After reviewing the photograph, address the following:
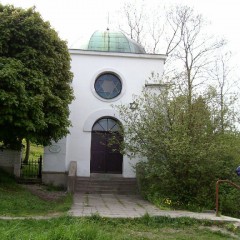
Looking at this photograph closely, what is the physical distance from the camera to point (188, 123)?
13.8 meters

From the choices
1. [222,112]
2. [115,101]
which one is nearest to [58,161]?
[115,101]

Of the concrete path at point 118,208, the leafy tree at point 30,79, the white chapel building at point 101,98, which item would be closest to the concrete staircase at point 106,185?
the white chapel building at point 101,98

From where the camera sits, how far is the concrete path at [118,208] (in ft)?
35.5

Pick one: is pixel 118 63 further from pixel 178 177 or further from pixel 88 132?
pixel 178 177

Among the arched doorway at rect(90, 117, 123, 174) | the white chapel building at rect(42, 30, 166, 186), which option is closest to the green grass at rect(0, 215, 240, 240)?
the white chapel building at rect(42, 30, 166, 186)

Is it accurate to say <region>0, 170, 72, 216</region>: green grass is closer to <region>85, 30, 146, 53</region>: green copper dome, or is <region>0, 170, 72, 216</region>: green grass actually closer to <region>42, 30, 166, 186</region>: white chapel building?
<region>42, 30, 166, 186</region>: white chapel building

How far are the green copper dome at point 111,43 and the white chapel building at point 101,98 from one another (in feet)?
2.19

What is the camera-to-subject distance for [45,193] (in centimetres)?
1559

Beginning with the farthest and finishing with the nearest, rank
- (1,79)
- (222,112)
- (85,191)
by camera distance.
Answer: (85,191), (222,112), (1,79)

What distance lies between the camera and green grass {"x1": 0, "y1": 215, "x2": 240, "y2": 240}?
22.9 ft

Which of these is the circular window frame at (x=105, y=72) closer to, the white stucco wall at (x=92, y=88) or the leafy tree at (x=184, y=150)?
the white stucco wall at (x=92, y=88)

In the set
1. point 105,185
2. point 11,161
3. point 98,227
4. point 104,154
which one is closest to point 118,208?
point 98,227

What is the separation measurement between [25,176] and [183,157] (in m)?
9.28

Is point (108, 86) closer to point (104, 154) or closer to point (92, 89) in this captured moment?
point (92, 89)
